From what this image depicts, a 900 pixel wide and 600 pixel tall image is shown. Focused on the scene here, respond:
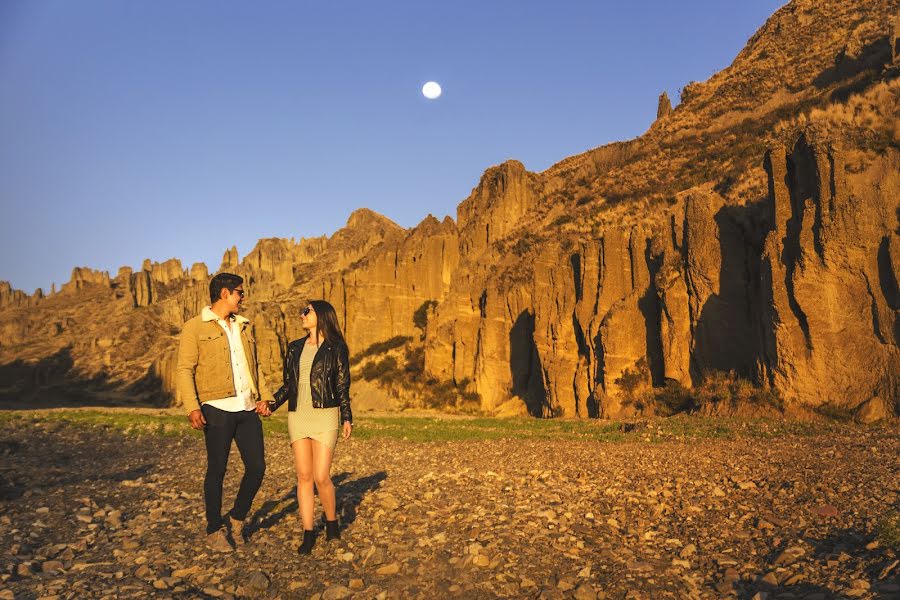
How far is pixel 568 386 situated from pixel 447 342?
55.6 ft

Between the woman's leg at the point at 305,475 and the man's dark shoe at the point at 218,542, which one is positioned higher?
the woman's leg at the point at 305,475

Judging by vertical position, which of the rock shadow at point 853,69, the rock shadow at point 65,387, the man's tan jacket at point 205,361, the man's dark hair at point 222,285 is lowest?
the rock shadow at point 65,387

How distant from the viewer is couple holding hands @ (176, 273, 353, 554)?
6.01 m

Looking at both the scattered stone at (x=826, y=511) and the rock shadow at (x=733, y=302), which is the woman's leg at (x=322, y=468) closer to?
the scattered stone at (x=826, y=511)

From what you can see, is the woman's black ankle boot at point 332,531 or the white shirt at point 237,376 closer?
the white shirt at point 237,376

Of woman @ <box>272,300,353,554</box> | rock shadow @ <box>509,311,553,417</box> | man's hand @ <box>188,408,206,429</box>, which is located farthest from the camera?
rock shadow @ <box>509,311,553,417</box>

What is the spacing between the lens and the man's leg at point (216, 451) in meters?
5.99

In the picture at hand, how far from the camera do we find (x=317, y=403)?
6137 millimetres

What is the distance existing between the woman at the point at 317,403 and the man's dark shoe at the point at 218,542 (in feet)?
2.55

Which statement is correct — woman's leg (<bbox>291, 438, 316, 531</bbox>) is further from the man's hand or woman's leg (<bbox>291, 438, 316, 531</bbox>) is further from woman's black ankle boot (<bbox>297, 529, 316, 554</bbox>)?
the man's hand

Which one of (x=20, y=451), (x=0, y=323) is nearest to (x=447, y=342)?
(x=20, y=451)

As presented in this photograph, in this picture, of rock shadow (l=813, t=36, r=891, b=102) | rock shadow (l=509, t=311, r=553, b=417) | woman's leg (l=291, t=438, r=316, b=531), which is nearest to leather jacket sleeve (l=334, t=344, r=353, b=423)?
woman's leg (l=291, t=438, r=316, b=531)

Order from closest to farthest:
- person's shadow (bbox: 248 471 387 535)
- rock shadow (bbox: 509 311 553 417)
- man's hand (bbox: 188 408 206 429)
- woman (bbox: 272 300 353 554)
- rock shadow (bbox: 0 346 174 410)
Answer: man's hand (bbox: 188 408 206 429)
woman (bbox: 272 300 353 554)
person's shadow (bbox: 248 471 387 535)
rock shadow (bbox: 509 311 553 417)
rock shadow (bbox: 0 346 174 410)

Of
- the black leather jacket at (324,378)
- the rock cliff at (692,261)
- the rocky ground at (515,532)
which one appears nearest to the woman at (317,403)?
the black leather jacket at (324,378)
